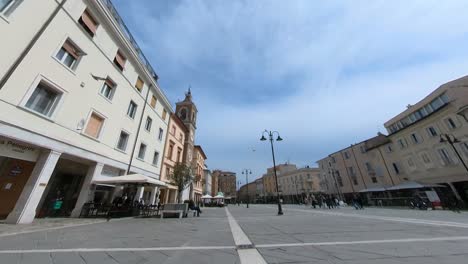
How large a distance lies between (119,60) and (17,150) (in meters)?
9.61

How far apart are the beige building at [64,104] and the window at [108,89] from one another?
76 mm

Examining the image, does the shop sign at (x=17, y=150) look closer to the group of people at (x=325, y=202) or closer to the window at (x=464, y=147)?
the group of people at (x=325, y=202)

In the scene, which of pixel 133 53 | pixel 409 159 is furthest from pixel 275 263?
pixel 409 159

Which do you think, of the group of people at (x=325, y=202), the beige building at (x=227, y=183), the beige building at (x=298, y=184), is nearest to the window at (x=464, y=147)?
the group of people at (x=325, y=202)

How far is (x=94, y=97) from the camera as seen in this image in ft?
41.0

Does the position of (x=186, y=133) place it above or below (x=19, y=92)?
above

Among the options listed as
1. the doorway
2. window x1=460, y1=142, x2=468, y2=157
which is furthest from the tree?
window x1=460, y1=142, x2=468, y2=157

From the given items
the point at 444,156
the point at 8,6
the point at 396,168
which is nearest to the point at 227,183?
the point at 396,168

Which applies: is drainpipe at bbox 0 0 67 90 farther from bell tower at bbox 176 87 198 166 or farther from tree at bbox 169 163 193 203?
bell tower at bbox 176 87 198 166

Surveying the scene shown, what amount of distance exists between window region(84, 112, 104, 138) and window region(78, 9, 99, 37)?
5424 mm

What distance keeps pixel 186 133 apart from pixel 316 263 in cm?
3114

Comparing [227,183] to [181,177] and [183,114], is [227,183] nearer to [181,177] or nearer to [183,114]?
[183,114]

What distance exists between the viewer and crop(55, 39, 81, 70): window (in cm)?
1048

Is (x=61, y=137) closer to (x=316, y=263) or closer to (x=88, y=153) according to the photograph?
(x=88, y=153)
